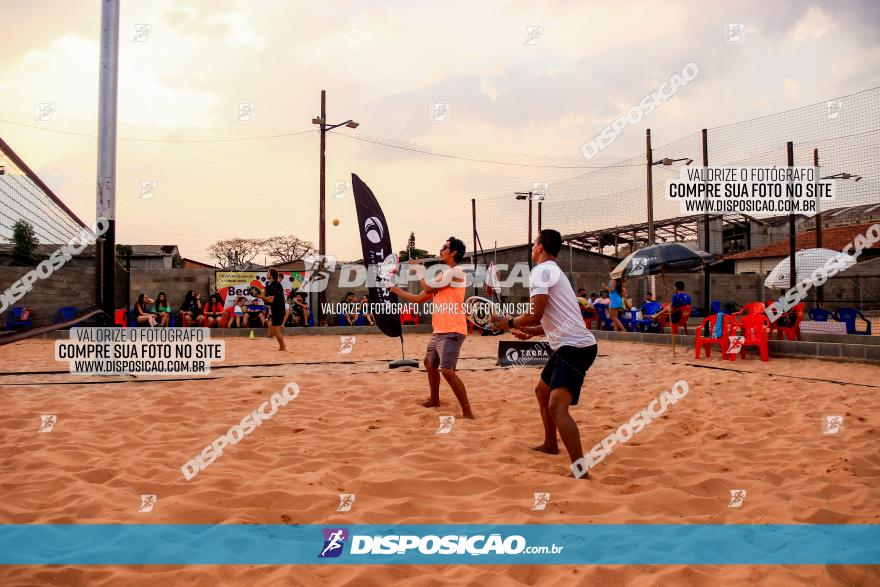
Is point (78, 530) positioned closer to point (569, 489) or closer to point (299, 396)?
point (569, 489)

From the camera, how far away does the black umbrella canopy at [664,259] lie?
46.5ft

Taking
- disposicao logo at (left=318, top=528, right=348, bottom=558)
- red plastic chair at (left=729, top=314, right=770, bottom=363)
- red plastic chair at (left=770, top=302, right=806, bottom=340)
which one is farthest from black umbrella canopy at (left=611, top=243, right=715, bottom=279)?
disposicao logo at (left=318, top=528, right=348, bottom=558)

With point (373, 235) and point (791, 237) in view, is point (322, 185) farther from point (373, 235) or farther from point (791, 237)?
point (791, 237)

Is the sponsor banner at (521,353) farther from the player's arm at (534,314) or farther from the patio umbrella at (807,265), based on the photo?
the patio umbrella at (807,265)

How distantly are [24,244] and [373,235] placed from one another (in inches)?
170

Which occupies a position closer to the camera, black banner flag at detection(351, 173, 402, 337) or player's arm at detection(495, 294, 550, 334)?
player's arm at detection(495, 294, 550, 334)

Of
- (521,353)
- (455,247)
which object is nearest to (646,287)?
(521,353)

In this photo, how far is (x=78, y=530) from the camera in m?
2.76

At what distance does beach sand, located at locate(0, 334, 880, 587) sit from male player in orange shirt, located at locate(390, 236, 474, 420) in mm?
313

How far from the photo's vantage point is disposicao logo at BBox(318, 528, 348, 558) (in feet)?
8.40

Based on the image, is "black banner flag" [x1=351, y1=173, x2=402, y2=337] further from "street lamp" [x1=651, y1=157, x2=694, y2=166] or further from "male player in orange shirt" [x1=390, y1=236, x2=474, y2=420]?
"street lamp" [x1=651, y1=157, x2=694, y2=166]

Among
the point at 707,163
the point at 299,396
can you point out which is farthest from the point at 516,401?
the point at 707,163

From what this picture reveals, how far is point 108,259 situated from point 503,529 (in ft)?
16.4

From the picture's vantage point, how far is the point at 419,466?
380 centimetres
